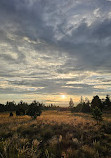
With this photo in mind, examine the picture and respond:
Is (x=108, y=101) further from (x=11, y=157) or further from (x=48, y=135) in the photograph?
(x=11, y=157)

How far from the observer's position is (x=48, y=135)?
400 inches

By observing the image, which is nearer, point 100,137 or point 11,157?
point 11,157

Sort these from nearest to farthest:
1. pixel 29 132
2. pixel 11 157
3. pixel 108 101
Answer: pixel 11 157
pixel 29 132
pixel 108 101

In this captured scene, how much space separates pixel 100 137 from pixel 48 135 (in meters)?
4.26

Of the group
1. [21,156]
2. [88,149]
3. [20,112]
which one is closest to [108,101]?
[20,112]

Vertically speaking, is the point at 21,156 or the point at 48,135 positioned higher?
the point at 21,156

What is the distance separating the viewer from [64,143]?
7668 millimetres

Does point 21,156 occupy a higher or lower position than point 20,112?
higher

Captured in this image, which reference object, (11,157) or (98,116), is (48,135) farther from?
(98,116)

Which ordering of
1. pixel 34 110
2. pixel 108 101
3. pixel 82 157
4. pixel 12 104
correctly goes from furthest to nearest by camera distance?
pixel 12 104 → pixel 108 101 → pixel 34 110 → pixel 82 157

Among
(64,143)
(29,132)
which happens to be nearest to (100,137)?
(64,143)

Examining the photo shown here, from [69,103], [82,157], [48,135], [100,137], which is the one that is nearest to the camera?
[82,157]

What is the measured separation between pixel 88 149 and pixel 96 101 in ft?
146

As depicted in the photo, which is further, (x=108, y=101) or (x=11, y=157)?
(x=108, y=101)
